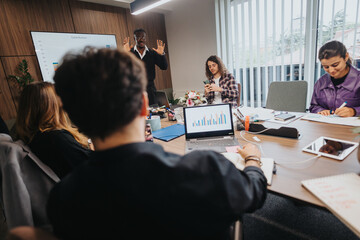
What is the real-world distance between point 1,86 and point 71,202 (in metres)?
3.43

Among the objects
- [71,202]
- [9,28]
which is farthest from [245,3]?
[71,202]

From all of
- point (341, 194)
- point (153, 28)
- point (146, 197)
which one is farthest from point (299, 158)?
point (153, 28)

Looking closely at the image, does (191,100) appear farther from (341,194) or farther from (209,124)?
(341,194)

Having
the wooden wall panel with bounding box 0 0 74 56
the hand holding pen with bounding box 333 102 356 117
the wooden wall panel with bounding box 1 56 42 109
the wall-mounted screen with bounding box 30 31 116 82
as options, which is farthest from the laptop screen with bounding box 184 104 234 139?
the wooden wall panel with bounding box 0 0 74 56

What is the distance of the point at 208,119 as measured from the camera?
1504 millimetres

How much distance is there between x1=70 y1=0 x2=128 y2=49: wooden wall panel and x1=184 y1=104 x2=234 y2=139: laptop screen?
3.30 meters

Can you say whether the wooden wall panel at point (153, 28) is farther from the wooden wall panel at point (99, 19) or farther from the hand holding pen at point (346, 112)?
the hand holding pen at point (346, 112)

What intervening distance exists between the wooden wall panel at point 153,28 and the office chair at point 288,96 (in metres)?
3.02

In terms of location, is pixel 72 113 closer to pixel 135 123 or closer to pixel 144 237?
pixel 135 123

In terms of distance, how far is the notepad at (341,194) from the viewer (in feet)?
2.17

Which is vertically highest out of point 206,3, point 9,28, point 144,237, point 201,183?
point 206,3

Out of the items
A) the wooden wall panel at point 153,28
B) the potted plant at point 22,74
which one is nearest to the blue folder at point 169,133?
the potted plant at point 22,74

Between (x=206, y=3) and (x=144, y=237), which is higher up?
(x=206, y=3)

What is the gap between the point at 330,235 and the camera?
1428 millimetres
